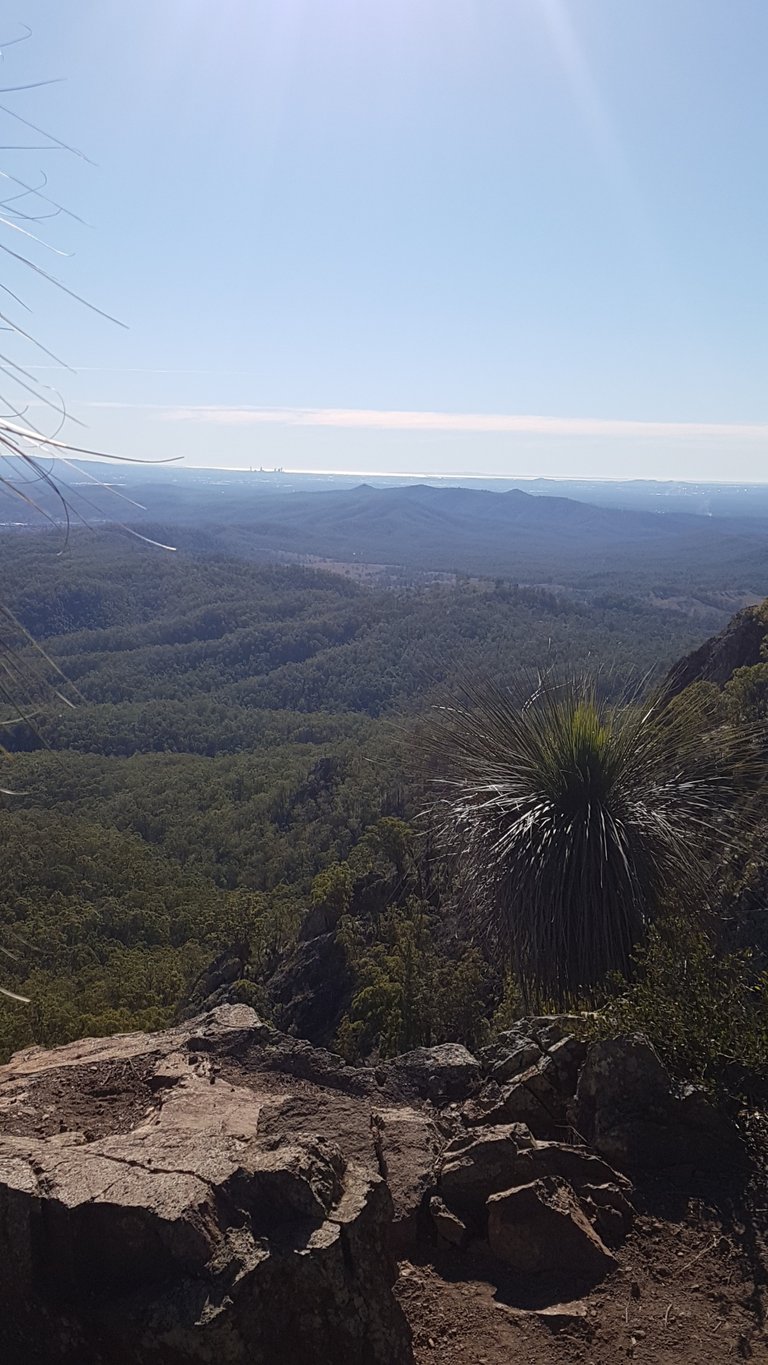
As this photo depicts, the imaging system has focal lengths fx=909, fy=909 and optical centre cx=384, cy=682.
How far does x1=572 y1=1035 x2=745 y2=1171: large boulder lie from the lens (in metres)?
3.82

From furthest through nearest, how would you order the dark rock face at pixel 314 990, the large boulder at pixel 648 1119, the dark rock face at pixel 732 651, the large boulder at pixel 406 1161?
the dark rock face at pixel 732 651 → the dark rock face at pixel 314 990 → the large boulder at pixel 648 1119 → the large boulder at pixel 406 1161

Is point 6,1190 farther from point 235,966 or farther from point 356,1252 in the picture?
point 235,966

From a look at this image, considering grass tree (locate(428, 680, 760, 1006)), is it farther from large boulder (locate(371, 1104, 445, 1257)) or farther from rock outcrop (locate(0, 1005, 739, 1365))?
large boulder (locate(371, 1104, 445, 1257))

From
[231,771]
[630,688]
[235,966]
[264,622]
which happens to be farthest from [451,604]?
[630,688]

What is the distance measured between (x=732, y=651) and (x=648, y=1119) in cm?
1290

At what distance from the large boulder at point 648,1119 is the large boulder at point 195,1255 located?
1449mm

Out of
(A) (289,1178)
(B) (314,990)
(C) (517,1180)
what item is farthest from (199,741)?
(A) (289,1178)

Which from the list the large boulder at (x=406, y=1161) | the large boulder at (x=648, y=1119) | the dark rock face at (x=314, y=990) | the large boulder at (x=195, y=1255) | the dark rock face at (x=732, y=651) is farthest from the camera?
the dark rock face at (x=732, y=651)

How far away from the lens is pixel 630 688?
7363 mm

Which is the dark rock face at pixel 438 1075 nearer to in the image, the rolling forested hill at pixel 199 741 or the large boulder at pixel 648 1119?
the large boulder at pixel 648 1119

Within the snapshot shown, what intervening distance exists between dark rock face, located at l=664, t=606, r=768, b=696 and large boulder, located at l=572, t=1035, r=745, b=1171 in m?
11.0

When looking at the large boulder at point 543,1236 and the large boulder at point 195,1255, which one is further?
the large boulder at point 543,1236

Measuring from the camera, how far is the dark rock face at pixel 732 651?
593 inches

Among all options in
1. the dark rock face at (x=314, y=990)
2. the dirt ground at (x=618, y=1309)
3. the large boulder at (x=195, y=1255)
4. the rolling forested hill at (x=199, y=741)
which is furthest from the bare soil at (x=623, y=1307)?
the dark rock face at (x=314, y=990)
